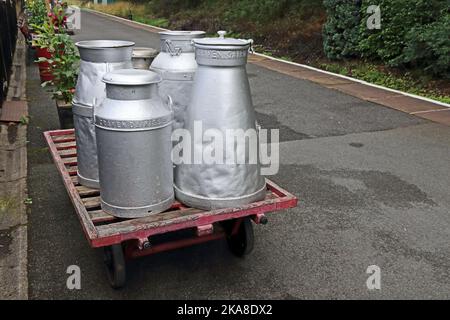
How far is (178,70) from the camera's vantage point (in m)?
3.36

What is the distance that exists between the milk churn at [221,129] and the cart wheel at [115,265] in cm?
54

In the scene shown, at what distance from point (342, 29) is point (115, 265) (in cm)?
1038

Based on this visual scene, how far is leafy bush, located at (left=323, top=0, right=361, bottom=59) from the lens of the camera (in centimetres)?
1145

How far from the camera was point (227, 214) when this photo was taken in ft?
9.82

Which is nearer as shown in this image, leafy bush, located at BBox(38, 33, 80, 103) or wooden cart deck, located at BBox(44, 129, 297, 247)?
→ wooden cart deck, located at BBox(44, 129, 297, 247)

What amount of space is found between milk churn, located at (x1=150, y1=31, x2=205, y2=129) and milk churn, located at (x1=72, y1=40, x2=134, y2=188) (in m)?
0.29


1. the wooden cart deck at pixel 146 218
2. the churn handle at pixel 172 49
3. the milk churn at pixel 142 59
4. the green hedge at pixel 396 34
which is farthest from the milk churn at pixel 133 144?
the green hedge at pixel 396 34

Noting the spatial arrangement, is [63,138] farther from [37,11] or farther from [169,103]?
[37,11]

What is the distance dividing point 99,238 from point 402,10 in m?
9.19

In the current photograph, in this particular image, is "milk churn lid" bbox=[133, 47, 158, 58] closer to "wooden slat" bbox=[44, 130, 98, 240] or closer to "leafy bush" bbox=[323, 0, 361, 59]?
"wooden slat" bbox=[44, 130, 98, 240]

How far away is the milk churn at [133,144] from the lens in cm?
286
